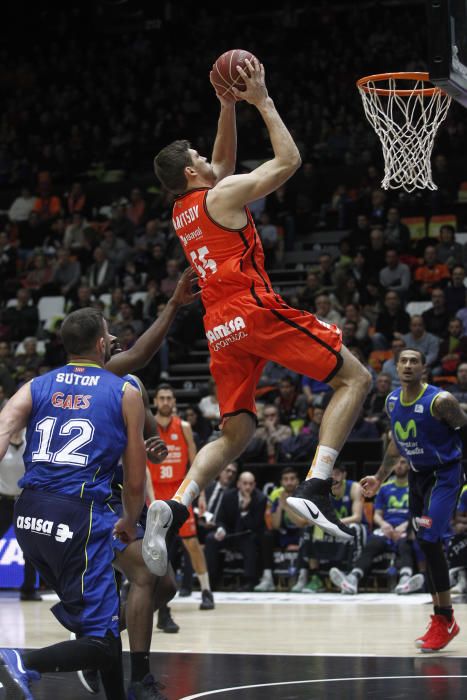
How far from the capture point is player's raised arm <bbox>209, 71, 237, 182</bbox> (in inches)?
252

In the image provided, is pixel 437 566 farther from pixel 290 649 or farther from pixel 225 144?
pixel 225 144

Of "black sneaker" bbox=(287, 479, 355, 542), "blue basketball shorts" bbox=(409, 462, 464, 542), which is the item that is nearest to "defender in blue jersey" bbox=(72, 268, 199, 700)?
"black sneaker" bbox=(287, 479, 355, 542)

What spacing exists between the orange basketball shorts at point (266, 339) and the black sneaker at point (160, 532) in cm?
69

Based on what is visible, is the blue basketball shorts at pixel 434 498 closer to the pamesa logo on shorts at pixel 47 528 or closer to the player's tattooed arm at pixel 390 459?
the player's tattooed arm at pixel 390 459

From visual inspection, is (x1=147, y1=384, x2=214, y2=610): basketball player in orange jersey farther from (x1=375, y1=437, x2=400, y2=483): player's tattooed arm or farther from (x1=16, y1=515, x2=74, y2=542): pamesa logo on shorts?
(x1=16, y1=515, x2=74, y2=542): pamesa logo on shorts

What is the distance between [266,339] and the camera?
593 cm

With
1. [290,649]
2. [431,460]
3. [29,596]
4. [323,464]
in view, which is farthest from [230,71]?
[29,596]

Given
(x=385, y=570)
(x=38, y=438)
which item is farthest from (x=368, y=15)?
(x=38, y=438)

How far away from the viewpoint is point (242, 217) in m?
6.09

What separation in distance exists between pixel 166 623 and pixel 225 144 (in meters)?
4.57

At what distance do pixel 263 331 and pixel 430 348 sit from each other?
8.45 m

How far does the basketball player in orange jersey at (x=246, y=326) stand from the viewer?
5848 mm

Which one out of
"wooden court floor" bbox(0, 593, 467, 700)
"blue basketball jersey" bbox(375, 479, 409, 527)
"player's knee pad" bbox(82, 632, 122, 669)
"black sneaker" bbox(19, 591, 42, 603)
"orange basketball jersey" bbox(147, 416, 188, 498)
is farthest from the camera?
"blue basketball jersey" bbox(375, 479, 409, 527)

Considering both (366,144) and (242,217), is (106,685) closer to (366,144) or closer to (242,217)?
(242,217)
